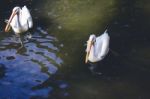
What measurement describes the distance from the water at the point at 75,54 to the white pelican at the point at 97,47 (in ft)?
0.76

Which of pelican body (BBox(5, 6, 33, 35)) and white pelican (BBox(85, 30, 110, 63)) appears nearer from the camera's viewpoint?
white pelican (BBox(85, 30, 110, 63))

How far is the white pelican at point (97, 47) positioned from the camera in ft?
43.2

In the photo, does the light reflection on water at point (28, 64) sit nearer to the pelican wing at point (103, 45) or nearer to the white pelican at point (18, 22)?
the white pelican at point (18, 22)

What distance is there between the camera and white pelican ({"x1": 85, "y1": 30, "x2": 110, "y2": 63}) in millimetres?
13172

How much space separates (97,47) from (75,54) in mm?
703

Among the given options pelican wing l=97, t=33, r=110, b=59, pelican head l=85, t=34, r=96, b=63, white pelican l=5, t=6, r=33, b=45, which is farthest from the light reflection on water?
pelican wing l=97, t=33, r=110, b=59

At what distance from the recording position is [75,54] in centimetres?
1359

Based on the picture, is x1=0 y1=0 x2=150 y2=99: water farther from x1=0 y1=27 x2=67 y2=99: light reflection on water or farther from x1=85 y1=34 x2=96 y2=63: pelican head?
Answer: x1=85 y1=34 x2=96 y2=63: pelican head

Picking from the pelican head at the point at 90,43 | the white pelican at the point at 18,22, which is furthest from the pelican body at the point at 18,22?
the pelican head at the point at 90,43

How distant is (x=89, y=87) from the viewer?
12195 millimetres

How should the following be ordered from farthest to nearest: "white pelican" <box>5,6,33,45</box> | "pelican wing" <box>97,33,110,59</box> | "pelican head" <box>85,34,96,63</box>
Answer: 1. "white pelican" <box>5,6,33,45</box>
2. "pelican wing" <box>97,33,110,59</box>
3. "pelican head" <box>85,34,96,63</box>

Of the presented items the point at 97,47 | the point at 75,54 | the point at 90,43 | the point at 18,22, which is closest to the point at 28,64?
the point at 75,54

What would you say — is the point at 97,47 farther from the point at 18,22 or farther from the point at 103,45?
the point at 18,22

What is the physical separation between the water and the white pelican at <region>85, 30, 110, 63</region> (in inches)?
9.1
